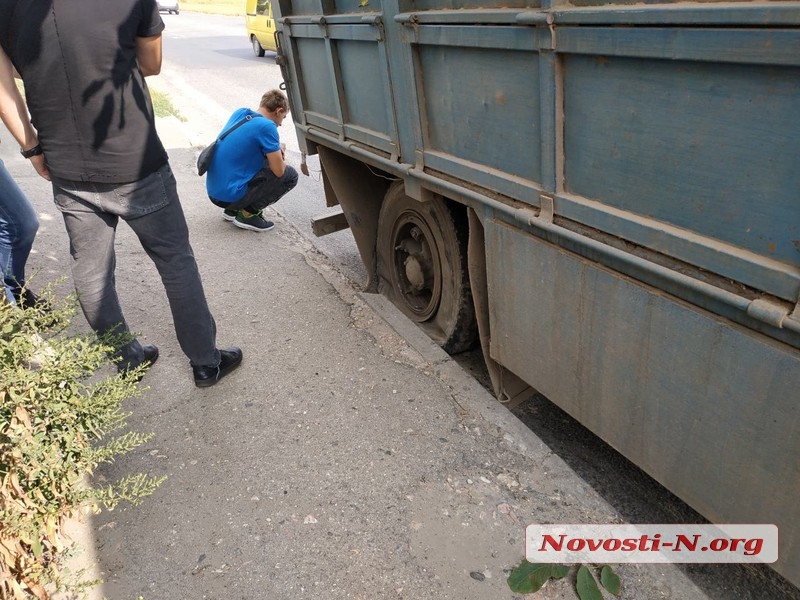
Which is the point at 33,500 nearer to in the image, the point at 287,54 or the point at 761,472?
the point at 761,472

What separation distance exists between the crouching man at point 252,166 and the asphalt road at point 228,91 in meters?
0.45

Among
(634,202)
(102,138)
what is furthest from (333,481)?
(102,138)

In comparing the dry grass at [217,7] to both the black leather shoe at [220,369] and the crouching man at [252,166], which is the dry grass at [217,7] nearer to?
the crouching man at [252,166]

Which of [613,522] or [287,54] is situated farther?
[287,54]

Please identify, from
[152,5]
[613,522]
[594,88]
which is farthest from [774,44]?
[152,5]

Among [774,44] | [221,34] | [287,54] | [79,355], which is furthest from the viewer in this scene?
[221,34]

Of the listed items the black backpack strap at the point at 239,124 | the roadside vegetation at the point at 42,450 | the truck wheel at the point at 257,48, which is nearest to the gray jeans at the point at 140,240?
the roadside vegetation at the point at 42,450

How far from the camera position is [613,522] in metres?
2.28

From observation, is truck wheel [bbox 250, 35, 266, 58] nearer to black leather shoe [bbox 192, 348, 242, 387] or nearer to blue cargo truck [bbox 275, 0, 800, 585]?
blue cargo truck [bbox 275, 0, 800, 585]

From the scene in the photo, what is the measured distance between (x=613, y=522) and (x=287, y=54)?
3237 millimetres

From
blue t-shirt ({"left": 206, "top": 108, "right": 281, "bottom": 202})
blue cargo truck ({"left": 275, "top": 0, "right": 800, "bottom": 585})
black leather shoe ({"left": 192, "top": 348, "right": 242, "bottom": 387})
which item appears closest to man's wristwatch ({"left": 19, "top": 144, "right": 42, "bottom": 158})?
black leather shoe ({"left": 192, "top": 348, "right": 242, "bottom": 387})

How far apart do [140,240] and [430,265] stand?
1.52m

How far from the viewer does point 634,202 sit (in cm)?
178

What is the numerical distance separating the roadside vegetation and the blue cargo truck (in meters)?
1.54
